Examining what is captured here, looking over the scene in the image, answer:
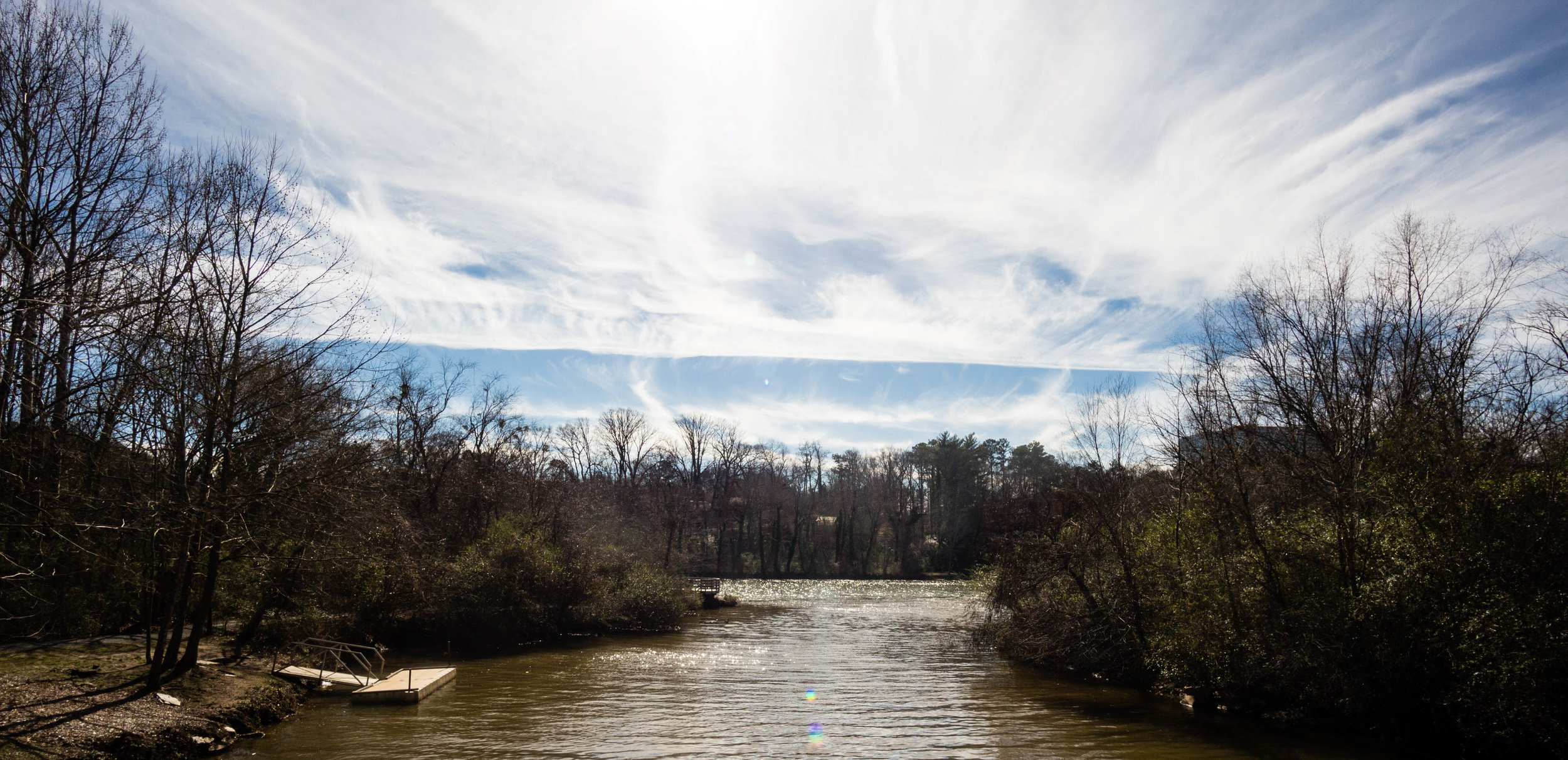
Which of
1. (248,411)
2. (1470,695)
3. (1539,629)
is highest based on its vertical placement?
(248,411)

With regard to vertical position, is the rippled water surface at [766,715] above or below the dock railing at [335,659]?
below

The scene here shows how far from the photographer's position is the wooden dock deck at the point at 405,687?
1697 cm

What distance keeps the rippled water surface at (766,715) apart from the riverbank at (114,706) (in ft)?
2.26

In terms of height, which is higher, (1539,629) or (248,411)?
(248,411)

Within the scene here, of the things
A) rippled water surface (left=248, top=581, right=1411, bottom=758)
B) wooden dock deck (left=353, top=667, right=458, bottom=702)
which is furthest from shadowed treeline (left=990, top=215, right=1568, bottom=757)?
wooden dock deck (left=353, top=667, right=458, bottom=702)

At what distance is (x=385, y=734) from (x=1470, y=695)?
17.4 metres

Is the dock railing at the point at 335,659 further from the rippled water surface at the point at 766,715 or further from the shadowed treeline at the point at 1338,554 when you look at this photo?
the shadowed treeline at the point at 1338,554

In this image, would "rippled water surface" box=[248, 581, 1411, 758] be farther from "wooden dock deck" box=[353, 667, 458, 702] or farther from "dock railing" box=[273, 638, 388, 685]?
"dock railing" box=[273, 638, 388, 685]

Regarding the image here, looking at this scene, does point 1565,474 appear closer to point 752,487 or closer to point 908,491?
point 752,487

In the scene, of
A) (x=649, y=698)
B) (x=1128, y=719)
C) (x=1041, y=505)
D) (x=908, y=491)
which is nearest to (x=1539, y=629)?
(x=1128, y=719)

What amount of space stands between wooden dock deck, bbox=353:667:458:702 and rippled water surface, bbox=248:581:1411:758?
0.29m

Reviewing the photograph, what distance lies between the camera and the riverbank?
1074cm

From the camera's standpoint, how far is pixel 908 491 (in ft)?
282

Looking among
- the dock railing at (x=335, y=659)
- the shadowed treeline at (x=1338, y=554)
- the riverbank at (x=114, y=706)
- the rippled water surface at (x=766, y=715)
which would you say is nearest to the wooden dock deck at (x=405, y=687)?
the rippled water surface at (x=766, y=715)
